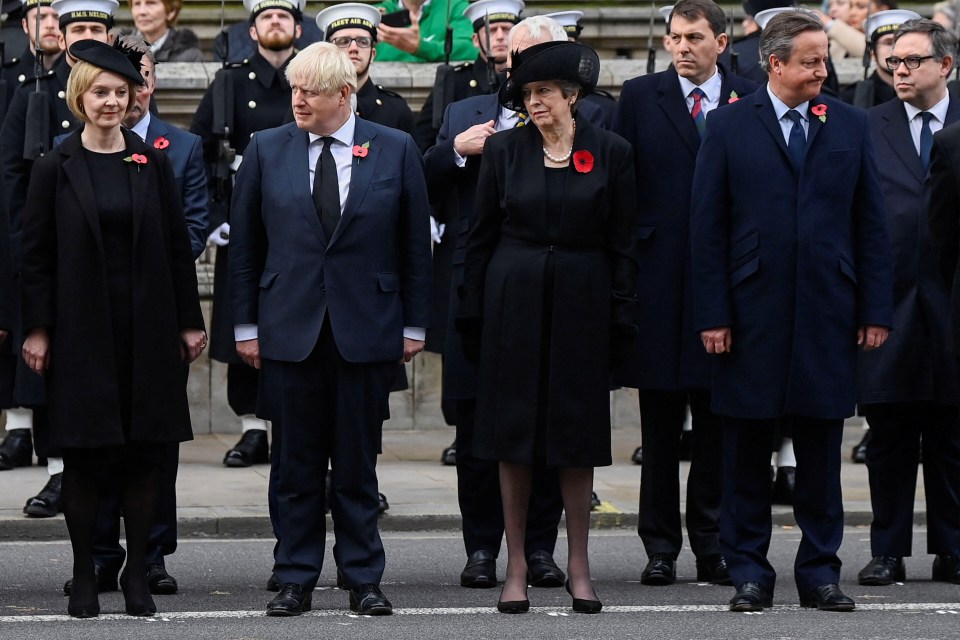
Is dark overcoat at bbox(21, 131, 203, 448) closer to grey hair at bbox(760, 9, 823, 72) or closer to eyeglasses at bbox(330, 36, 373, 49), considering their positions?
grey hair at bbox(760, 9, 823, 72)

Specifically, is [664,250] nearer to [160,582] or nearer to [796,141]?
[796,141]

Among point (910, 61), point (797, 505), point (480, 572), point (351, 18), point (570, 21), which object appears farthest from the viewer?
point (570, 21)

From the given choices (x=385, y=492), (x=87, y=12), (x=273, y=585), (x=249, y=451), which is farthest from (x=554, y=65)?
(x=249, y=451)

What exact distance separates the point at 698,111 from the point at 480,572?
2.13m

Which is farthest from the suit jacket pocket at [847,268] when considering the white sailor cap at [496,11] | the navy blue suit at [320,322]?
the white sailor cap at [496,11]

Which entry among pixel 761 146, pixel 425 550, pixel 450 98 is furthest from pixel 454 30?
pixel 761 146

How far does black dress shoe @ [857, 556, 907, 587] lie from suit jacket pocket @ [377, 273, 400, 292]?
238cm

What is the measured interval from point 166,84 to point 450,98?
3080 millimetres

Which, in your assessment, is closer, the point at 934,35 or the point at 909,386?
the point at 909,386

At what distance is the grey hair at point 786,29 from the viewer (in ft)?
27.3

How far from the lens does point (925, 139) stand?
30.6ft

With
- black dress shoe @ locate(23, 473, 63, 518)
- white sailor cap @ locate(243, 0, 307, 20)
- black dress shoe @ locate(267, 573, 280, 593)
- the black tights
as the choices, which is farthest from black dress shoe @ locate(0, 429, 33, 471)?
the black tights

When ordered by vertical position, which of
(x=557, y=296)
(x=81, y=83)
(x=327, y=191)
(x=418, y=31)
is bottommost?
(x=557, y=296)

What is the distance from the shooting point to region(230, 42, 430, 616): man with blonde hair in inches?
323
